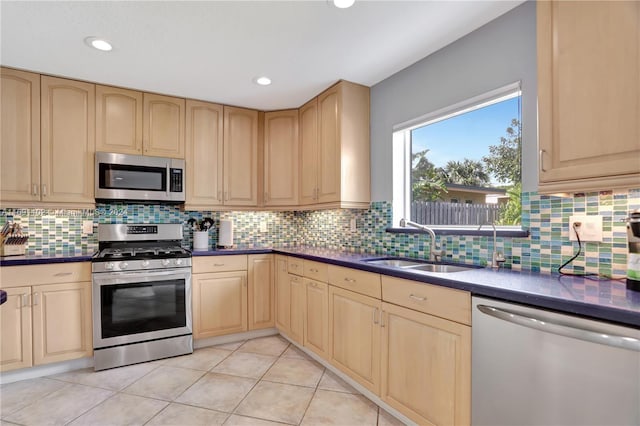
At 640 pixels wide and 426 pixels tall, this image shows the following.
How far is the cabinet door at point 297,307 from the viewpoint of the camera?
113 inches

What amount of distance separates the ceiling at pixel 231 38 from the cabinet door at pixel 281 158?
668 millimetres

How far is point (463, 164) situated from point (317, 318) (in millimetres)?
1622

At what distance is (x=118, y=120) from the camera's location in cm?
297

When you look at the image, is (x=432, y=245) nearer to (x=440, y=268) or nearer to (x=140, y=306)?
(x=440, y=268)

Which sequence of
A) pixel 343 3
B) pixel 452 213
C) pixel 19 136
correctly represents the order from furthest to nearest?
pixel 19 136
pixel 452 213
pixel 343 3

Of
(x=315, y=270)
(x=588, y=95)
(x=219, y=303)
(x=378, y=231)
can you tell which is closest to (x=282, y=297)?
(x=219, y=303)

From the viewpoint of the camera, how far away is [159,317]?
2.83 m

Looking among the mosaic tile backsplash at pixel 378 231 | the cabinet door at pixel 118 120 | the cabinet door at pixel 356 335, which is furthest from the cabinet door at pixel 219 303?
the cabinet door at pixel 118 120

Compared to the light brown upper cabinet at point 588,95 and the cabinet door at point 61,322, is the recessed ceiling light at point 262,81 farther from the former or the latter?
the cabinet door at point 61,322

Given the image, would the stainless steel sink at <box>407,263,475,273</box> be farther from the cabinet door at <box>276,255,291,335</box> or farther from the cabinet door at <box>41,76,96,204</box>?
the cabinet door at <box>41,76,96,204</box>

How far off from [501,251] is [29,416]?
2988mm

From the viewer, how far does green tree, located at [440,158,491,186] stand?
2.22 m

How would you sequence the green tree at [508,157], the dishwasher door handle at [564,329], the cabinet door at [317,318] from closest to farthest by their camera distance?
the dishwasher door handle at [564,329]
the green tree at [508,157]
the cabinet door at [317,318]

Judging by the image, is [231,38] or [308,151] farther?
[308,151]
